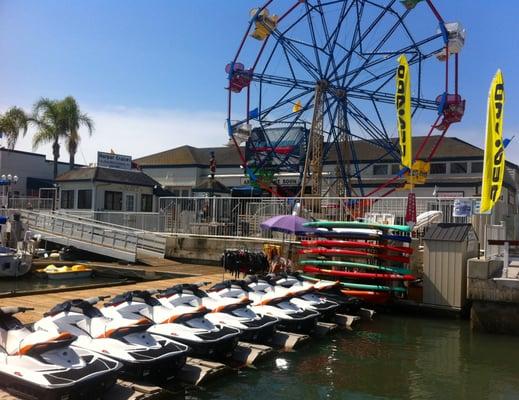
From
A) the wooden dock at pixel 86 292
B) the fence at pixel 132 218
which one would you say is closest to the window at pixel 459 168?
the fence at pixel 132 218

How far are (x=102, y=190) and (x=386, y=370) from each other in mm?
22603

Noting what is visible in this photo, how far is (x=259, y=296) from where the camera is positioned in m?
10.9


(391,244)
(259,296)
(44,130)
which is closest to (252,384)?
(259,296)

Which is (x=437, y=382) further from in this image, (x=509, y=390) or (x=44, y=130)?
(x=44, y=130)

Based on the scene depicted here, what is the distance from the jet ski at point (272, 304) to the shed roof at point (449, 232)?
14.1 feet

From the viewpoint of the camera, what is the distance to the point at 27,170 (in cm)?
3791

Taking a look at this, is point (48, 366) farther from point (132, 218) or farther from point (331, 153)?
point (331, 153)

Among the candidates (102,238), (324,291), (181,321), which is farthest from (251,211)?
(181,321)

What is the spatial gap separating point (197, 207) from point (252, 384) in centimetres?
1451

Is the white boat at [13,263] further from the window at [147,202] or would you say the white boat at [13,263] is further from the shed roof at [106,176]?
the window at [147,202]

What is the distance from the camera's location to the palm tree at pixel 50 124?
39.2 meters

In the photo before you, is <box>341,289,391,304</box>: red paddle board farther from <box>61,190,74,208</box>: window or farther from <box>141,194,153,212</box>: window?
<box>61,190,74,208</box>: window

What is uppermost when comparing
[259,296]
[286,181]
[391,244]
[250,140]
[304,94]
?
[304,94]

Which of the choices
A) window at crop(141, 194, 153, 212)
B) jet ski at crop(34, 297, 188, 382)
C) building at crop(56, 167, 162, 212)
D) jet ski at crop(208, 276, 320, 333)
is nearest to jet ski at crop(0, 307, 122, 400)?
jet ski at crop(34, 297, 188, 382)
